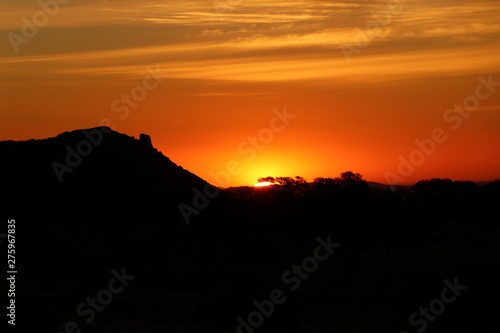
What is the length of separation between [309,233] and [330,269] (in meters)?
11.2

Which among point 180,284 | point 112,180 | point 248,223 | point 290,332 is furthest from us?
point 112,180

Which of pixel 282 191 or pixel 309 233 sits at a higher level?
pixel 282 191

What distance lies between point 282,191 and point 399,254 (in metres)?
25.9

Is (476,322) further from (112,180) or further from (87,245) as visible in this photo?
(112,180)

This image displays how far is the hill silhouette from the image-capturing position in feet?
124

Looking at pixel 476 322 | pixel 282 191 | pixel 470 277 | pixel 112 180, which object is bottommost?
pixel 476 322

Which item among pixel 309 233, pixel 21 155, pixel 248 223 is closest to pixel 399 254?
pixel 309 233

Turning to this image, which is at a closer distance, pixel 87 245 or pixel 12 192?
pixel 87 245

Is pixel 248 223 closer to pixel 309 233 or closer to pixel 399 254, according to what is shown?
pixel 309 233

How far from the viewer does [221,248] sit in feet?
272

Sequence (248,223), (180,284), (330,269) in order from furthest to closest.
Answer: (248,223) < (330,269) < (180,284)

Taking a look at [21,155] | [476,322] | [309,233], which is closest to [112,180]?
[21,155]

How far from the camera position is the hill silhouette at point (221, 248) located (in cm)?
3775

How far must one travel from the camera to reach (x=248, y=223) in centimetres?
8931
